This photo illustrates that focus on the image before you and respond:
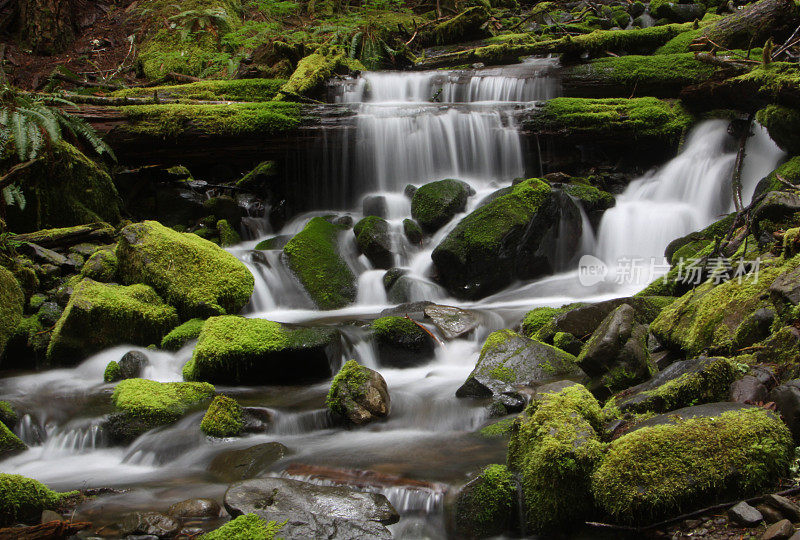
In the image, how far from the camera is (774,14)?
9852 mm

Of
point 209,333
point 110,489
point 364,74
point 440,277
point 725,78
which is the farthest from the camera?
point 364,74

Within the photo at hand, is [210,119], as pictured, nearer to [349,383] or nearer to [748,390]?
[349,383]

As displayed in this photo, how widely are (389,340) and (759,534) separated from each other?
13.8 ft

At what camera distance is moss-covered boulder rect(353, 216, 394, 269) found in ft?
29.1

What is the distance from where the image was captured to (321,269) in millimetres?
8531

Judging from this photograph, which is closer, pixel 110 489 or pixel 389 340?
pixel 110 489

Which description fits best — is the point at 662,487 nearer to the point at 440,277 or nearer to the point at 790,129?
the point at 440,277

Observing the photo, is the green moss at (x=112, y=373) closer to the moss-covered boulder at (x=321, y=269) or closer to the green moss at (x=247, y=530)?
the moss-covered boulder at (x=321, y=269)

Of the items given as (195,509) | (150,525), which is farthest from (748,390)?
(150,525)

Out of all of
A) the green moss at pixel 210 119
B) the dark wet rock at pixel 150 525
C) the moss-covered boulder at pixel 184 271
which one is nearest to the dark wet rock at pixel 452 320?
the moss-covered boulder at pixel 184 271

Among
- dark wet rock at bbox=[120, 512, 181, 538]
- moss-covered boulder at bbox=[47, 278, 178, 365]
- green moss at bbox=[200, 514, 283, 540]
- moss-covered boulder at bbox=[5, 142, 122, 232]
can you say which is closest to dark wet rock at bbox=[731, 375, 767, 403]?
green moss at bbox=[200, 514, 283, 540]

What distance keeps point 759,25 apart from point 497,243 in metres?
7.26

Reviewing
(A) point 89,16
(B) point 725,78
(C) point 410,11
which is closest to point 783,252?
(B) point 725,78

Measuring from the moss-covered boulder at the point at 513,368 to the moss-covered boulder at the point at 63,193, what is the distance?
7362 mm
